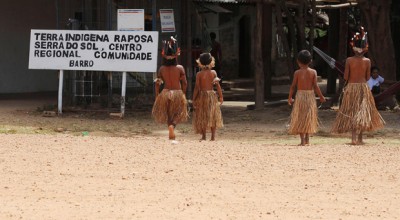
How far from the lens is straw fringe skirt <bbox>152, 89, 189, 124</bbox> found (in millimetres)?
14094

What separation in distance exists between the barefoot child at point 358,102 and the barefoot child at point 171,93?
2.31m

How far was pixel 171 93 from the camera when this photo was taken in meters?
14.1

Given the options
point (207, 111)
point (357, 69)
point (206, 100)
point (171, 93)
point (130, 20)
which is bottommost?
point (207, 111)

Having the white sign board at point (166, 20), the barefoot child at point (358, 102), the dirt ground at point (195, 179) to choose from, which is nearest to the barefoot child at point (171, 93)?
the dirt ground at point (195, 179)

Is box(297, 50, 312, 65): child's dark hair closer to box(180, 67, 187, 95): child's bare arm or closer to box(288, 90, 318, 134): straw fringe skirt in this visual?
box(288, 90, 318, 134): straw fringe skirt

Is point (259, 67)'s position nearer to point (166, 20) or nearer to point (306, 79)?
point (166, 20)

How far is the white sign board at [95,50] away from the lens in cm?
1850

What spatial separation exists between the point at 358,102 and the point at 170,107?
9.03 feet

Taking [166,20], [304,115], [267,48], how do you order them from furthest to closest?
[267,48] → [166,20] → [304,115]

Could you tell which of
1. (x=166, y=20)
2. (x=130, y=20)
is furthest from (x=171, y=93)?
(x=166, y=20)

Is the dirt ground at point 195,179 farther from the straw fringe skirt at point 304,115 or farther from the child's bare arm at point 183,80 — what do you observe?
the child's bare arm at point 183,80

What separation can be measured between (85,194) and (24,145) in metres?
3.78

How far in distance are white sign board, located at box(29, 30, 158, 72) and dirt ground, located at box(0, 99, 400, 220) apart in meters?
3.63

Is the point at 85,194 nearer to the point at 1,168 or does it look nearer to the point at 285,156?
the point at 1,168
